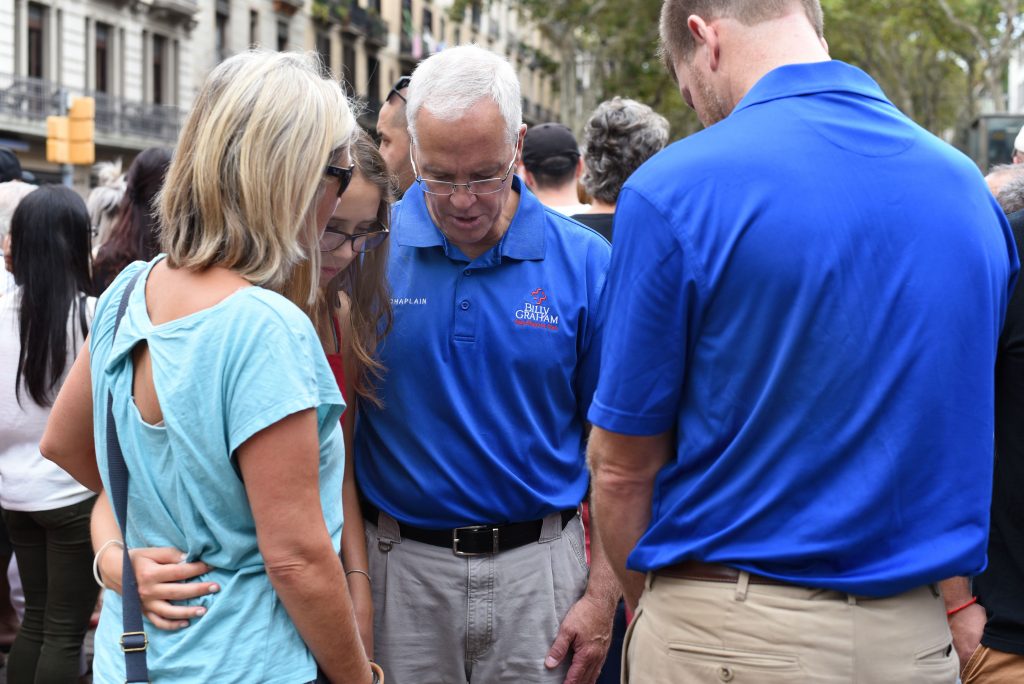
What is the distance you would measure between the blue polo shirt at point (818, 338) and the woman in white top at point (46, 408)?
2.96m

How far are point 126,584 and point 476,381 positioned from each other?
99 centimetres

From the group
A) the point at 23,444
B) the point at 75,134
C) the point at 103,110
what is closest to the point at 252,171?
the point at 23,444

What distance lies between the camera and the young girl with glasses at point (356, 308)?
257cm

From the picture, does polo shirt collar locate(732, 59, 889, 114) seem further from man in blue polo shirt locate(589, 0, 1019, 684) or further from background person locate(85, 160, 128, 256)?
background person locate(85, 160, 128, 256)

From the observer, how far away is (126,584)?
2.08 m

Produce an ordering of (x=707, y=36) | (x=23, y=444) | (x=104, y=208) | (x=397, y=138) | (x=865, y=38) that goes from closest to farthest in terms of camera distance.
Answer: (x=707, y=36), (x=397, y=138), (x=23, y=444), (x=104, y=208), (x=865, y=38)

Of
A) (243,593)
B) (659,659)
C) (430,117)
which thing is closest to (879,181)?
(659,659)

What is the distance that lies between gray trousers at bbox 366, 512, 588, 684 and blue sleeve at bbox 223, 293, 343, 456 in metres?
0.98

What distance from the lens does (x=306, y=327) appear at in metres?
2.01

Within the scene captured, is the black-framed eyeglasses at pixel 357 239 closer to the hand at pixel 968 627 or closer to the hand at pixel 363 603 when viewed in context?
the hand at pixel 363 603

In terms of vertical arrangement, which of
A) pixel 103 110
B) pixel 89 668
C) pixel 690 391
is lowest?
pixel 89 668

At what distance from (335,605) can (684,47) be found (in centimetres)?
120

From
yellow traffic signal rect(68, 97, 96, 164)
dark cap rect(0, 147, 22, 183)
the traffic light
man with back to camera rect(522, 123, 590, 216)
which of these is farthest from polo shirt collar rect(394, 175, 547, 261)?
yellow traffic signal rect(68, 97, 96, 164)

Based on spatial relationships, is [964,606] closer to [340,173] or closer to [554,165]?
[340,173]
